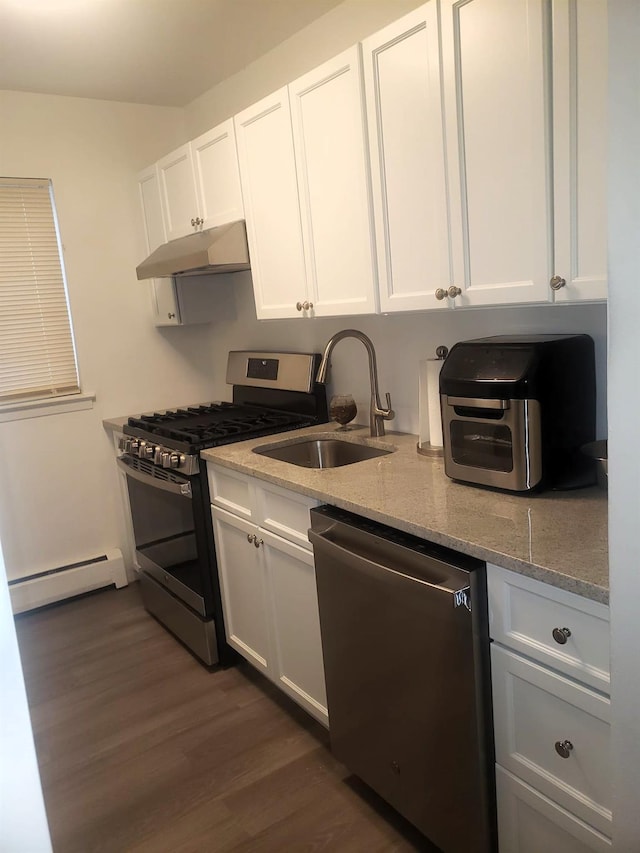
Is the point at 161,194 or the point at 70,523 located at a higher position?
the point at 161,194

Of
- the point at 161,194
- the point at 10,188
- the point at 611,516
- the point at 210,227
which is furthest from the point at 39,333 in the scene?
the point at 611,516

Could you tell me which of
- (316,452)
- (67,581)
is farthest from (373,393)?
(67,581)

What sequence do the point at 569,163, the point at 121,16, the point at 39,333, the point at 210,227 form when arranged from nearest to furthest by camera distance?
the point at 569,163, the point at 121,16, the point at 210,227, the point at 39,333

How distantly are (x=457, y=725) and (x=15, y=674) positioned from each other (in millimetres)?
1089

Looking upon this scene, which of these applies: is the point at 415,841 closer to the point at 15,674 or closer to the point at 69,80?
the point at 15,674

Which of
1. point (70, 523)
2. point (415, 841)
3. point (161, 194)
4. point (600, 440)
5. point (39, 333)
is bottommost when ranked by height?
point (415, 841)

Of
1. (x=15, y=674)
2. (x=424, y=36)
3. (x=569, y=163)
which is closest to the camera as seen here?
(x=15, y=674)

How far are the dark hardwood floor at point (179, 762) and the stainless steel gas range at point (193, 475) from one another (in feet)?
0.72

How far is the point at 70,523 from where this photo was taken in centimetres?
347

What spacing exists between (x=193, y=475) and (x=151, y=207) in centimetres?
158

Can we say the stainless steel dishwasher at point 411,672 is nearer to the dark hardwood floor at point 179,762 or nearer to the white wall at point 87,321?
the dark hardwood floor at point 179,762

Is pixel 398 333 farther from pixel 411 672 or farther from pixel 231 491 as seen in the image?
pixel 411 672

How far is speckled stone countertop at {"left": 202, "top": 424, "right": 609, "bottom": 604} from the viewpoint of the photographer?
4.08ft

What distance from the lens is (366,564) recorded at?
164cm
